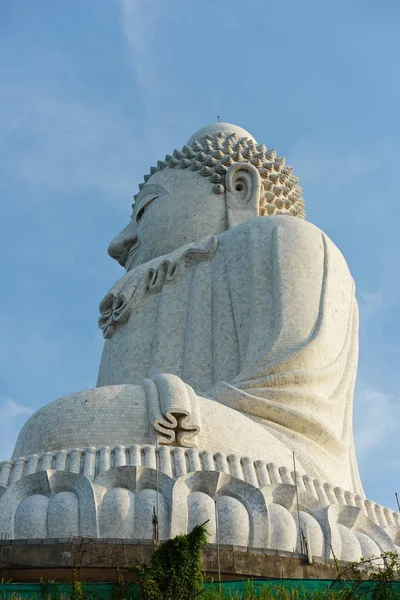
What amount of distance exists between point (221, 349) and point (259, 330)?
1.59 ft

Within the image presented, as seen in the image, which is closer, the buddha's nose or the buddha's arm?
the buddha's arm

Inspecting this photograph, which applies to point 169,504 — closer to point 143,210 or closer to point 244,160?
point 143,210

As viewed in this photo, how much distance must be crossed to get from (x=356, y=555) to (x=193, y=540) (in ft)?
8.20

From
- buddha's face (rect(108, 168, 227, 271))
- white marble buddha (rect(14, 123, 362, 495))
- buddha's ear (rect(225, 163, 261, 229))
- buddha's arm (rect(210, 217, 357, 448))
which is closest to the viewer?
white marble buddha (rect(14, 123, 362, 495))

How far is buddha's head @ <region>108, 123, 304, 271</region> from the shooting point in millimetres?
14500

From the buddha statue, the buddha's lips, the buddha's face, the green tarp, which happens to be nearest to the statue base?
the buddha statue

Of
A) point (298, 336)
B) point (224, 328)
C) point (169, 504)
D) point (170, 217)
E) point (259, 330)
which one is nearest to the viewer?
point (169, 504)

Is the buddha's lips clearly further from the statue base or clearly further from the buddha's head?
the statue base

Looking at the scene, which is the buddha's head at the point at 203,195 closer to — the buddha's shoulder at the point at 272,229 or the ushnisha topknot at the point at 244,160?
the ushnisha topknot at the point at 244,160

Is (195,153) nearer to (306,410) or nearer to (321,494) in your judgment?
(306,410)

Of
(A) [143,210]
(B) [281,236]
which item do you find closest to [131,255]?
(A) [143,210]

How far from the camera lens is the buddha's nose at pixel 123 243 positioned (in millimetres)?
15125

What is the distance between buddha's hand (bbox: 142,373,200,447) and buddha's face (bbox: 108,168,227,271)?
439 centimetres

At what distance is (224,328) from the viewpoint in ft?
41.7
